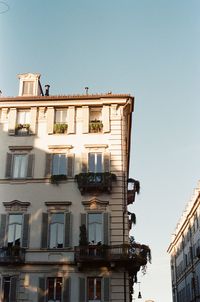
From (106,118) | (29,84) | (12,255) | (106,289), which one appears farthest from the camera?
(29,84)

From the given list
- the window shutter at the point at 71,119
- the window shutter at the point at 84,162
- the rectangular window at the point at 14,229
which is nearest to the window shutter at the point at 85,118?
the window shutter at the point at 71,119

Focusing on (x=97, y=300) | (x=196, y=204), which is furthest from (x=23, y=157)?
(x=196, y=204)

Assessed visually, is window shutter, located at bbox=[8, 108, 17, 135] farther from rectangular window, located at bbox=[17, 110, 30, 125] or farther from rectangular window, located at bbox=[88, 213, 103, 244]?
rectangular window, located at bbox=[88, 213, 103, 244]

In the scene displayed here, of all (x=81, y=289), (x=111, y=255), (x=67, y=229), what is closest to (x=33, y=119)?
(x=67, y=229)

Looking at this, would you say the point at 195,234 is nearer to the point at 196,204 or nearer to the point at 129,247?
the point at 196,204

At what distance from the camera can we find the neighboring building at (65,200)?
28453 mm

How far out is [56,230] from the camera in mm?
29906

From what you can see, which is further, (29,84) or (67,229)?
(29,84)

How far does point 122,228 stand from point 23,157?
8215 mm

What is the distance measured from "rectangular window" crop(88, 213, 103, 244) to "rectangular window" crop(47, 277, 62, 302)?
10.2ft

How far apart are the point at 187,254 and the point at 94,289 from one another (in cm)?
3679

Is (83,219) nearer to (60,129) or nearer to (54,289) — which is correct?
(54,289)

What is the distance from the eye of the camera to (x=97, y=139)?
32.4 m

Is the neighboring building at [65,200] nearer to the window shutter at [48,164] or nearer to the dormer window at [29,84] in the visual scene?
the window shutter at [48,164]
